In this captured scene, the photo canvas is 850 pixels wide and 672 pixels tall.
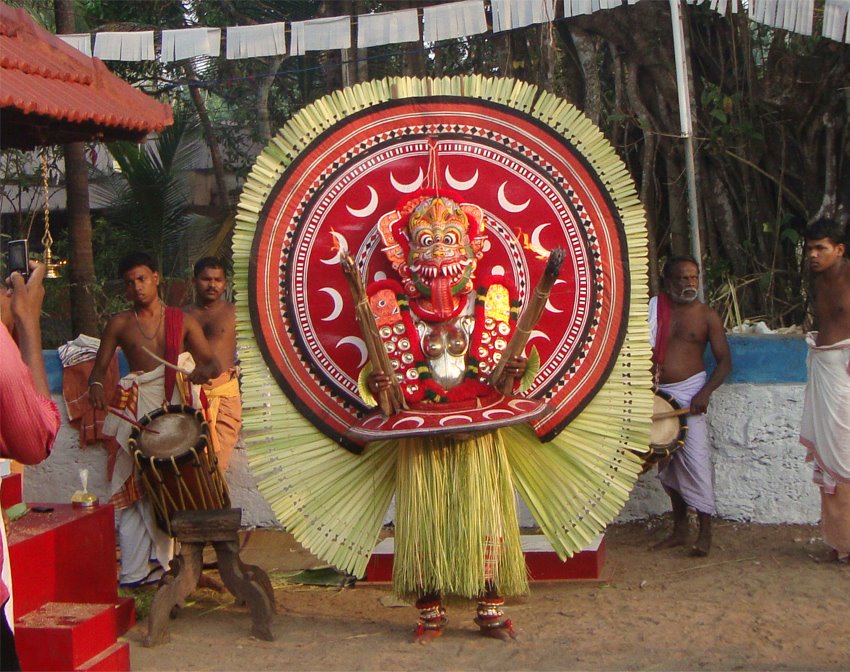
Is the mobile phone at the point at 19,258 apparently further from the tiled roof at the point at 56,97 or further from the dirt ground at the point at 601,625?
the dirt ground at the point at 601,625

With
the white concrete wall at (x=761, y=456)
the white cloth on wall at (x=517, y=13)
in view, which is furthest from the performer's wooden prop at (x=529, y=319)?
the white cloth on wall at (x=517, y=13)

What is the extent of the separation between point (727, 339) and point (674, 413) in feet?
3.38

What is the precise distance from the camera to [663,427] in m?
5.67

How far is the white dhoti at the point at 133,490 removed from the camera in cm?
535

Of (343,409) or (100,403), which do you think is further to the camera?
(100,403)

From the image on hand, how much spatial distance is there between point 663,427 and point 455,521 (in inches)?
71.2

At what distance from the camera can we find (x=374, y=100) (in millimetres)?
4582

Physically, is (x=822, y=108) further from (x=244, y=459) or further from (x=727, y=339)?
(x=244, y=459)

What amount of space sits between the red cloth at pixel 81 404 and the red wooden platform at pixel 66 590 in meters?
2.07

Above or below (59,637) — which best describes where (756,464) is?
above

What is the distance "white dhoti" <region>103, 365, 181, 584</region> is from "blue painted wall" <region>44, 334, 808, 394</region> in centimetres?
323

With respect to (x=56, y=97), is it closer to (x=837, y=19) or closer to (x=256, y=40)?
(x=256, y=40)

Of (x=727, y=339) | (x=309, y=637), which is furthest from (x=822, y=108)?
(x=309, y=637)

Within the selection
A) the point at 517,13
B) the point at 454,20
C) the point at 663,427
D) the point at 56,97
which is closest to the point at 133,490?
the point at 56,97
